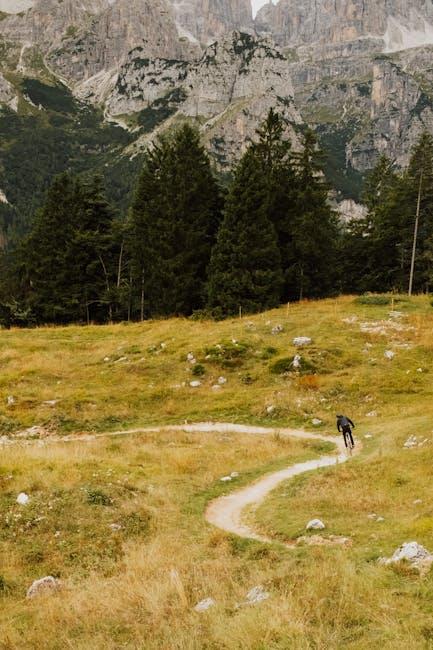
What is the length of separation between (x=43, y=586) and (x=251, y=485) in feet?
25.7

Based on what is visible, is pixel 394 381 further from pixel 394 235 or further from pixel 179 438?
pixel 394 235

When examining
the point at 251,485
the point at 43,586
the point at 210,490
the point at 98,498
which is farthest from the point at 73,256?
the point at 43,586

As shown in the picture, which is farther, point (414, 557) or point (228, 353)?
point (228, 353)

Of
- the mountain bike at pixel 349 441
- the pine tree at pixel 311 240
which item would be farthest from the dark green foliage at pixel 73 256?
the mountain bike at pixel 349 441

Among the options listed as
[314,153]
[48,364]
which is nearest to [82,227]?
[314,153]

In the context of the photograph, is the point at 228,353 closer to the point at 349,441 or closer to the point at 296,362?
the point at 296,362

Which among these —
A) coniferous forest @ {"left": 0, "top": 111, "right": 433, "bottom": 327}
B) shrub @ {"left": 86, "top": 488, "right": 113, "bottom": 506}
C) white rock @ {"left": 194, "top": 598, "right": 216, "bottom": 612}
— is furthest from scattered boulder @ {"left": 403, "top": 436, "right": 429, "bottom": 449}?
coniferous forest @ {"left": 0, "top": 111, "right": 433, "bottom": 327}

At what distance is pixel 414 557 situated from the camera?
8.06 meters

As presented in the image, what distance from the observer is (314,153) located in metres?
51.3

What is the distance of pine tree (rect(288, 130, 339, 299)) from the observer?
4697 centimetres

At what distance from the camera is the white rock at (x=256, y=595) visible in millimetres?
7327

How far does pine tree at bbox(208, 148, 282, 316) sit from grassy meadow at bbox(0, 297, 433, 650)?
871 centimetres

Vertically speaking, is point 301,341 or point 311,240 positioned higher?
point 311,240

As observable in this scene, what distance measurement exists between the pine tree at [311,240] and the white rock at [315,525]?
3733cm
